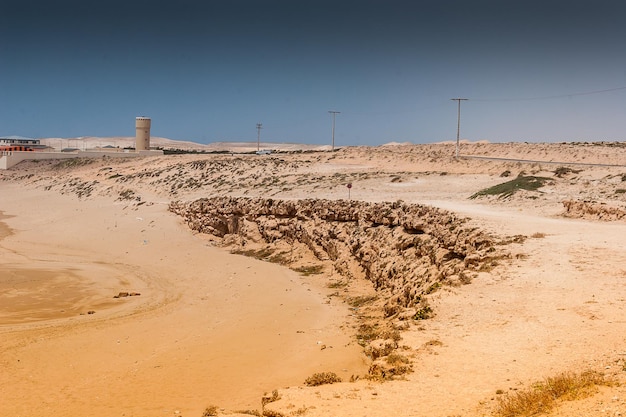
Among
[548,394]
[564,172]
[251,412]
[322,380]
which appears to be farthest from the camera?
[564,172]

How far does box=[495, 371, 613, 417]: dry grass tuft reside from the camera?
Result: 675cm

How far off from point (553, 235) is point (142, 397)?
10.2 m

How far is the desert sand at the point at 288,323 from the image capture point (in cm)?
840

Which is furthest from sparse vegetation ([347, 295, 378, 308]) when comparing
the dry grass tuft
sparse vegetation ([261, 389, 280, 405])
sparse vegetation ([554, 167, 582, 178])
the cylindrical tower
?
the cylindrical tower

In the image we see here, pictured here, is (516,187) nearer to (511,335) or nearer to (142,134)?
(511,335)

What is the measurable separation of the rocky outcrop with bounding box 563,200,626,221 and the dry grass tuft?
1196 centimetres

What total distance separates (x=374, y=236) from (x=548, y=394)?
13.7 meters

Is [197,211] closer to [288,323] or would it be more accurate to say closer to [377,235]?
[377,235]

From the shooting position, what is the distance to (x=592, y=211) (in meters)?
18.8

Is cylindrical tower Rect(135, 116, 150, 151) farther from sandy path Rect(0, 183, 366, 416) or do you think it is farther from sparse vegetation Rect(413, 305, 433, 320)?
sparse vegetation Rect(413, 305, 433, 320)

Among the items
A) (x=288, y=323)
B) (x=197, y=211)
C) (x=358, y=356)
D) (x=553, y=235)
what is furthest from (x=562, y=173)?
(x=358, y=356)

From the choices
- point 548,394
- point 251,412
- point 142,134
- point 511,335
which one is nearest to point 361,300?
point 511,335

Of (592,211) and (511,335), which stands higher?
(592,211)

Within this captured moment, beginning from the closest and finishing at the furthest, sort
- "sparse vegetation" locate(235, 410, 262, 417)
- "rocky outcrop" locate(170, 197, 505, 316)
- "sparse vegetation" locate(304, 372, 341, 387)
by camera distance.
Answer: "sparse vegetation" locate(235, 410, 262, 417), "sparse vegetation" locate(304, 372, 341, 387), "rocky outcrop" locate(170, 197, 505, 316)
